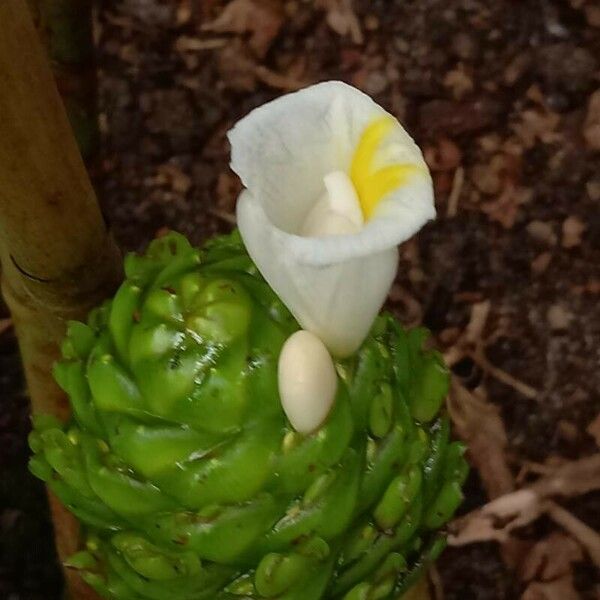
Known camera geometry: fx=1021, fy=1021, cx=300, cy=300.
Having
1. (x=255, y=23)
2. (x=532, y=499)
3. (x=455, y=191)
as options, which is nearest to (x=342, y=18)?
(x=255, y=23)

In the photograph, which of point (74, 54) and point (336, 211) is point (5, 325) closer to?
point (74, 54)

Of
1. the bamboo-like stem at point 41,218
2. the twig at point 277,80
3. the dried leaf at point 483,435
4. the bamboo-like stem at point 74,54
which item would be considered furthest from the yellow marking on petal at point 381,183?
the twig at point 277,80

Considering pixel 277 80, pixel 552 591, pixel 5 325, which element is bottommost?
pixel 552 591

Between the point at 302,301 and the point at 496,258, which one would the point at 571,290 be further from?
the point at 302,301

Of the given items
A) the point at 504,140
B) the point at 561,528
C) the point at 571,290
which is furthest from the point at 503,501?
the point at 504,140

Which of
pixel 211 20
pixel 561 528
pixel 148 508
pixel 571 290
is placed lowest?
pixel 561 528

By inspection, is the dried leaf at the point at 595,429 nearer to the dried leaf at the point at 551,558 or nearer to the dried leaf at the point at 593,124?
the dried leaf at the point at 551,558
